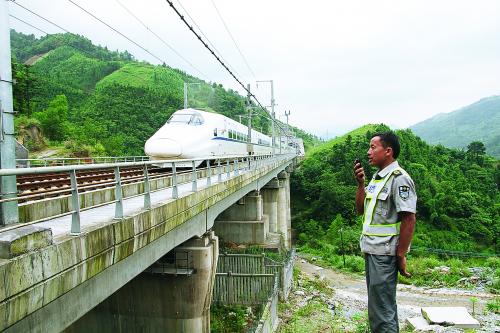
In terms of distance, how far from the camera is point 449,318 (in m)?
13.2

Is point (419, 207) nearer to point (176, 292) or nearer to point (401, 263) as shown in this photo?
point (176, 292)

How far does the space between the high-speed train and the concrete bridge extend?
260cm

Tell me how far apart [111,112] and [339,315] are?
168 ft

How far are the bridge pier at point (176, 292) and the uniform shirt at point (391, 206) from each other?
647 centimetres

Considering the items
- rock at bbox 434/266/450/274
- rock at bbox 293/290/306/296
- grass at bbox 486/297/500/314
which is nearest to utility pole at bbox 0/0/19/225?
rock at bbox 293/290/306/296

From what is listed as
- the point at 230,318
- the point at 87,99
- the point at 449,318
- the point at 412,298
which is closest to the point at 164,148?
the point at 230,318

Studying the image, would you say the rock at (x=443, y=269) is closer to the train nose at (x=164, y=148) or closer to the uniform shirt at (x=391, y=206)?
the train nose at (x=164, y=148)

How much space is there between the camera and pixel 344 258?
29.4 meters

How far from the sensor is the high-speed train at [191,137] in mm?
15187

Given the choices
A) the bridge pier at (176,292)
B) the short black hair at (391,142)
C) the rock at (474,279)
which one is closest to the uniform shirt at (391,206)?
the short black hair at (391,142)

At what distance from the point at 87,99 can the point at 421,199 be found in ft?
174

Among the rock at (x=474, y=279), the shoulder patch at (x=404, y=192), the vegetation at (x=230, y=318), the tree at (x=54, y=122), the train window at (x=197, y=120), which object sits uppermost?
the tree at (x=54, y=122)

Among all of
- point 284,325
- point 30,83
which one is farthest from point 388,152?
point 30,83

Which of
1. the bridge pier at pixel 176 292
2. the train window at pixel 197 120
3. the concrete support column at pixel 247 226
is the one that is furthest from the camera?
the concrete support column at pixel 247 226
